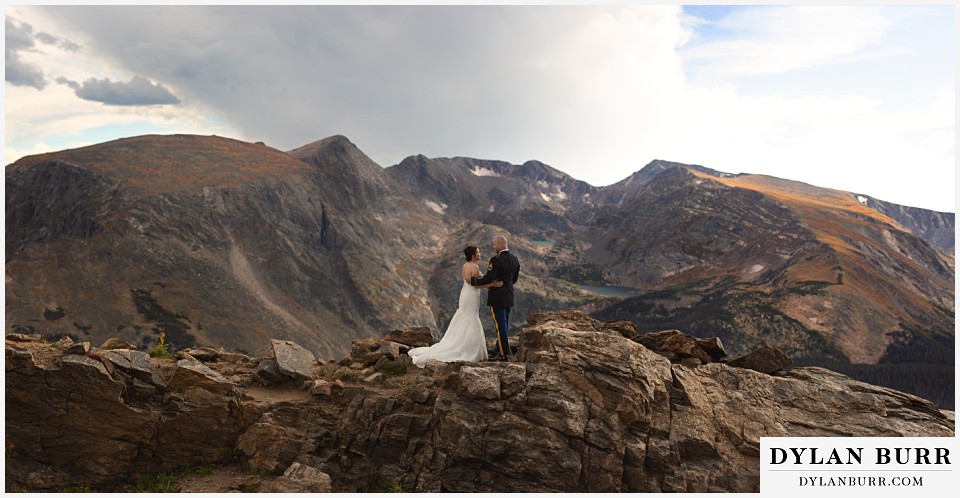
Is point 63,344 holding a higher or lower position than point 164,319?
higher

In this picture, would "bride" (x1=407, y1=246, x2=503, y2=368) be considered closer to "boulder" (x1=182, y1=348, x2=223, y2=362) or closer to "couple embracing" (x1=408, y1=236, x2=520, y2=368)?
"couple embracing" (x1=408, y1=236, x2=520, y2=368)

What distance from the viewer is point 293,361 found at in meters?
20.3

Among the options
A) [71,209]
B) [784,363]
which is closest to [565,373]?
[784,363]

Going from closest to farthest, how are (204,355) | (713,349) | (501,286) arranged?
(501,286) < (713,349) < (204,355)

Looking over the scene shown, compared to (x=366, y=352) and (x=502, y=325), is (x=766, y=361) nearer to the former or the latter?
(x=502, y=325)

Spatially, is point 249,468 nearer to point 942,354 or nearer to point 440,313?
point 440,313

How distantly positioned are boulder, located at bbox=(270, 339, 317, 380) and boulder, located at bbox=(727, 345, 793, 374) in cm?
1715

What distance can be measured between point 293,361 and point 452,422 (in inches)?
320

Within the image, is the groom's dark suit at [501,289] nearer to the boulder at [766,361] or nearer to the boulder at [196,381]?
the boulder at [766,361]

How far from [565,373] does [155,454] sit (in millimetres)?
14383

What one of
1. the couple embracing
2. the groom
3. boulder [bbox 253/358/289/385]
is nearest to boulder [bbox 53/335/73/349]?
boulder [bbox 253/358/289/385]

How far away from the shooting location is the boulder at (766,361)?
60.9 feet

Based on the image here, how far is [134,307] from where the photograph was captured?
106750mm

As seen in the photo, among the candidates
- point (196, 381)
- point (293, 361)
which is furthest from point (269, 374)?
point (196, 381)
